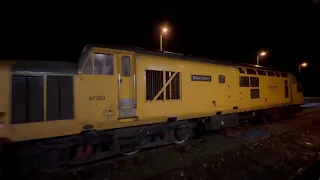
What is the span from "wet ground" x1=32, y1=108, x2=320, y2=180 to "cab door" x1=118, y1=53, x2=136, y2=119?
166 centimetres

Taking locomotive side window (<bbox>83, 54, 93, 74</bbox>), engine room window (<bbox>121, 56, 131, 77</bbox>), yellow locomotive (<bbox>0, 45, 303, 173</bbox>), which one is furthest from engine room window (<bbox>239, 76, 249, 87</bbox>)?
locomotive side window (<bbox>83, 54, 93, 74</bbox>)

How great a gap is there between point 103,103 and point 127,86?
1047 millimetres

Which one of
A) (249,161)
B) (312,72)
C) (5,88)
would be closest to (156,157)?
(249,161)

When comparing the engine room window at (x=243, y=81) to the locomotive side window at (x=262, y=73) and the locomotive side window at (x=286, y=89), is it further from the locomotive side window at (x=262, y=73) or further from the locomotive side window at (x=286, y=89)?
the locomotive side window at (x=286, y=89)

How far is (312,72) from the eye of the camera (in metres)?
68.8

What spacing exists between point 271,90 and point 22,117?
48.8 ft

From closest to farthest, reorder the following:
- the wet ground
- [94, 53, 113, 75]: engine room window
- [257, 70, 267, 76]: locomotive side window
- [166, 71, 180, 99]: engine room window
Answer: the wet ground < [94, 53, 113, 75]: engine room window < [166, 71, 180, 99]: engine room window < [257, 70, 267, 76]: locomotive side window

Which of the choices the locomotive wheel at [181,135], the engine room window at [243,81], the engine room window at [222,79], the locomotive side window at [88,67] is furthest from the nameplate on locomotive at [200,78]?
the locomotive side window at [88,67]

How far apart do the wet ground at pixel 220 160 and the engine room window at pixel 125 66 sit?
9.46 feet

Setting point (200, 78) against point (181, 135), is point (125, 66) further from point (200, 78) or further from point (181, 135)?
point (200, 78)

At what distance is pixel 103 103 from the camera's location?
7.73m

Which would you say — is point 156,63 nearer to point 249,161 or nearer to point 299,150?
point 249,161

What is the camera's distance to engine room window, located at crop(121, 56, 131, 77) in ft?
27.0

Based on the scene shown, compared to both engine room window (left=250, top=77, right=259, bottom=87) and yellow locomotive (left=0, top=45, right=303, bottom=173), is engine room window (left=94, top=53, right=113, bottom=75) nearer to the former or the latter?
yellow locomotive (left=0, top=45, right=303, bottom=173)
